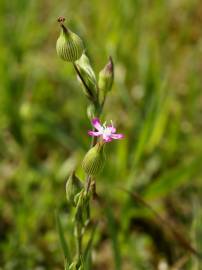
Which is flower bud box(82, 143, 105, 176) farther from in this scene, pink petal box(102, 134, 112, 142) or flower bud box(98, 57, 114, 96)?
flower bud box(98, 57, 114, 96)

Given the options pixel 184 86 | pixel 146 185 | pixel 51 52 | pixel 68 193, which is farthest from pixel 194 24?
pixel 68 193

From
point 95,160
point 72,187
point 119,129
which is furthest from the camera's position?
point 119,129

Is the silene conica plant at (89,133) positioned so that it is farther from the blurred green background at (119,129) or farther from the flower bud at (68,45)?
the blurred green background at (119,129)

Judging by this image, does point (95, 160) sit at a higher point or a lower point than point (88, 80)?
lower

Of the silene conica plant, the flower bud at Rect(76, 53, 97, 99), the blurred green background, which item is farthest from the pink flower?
the blurred green background

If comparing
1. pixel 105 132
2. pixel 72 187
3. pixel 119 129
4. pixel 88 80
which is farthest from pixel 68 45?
pixel 119 129

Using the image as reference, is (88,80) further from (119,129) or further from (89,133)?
(119,129)
